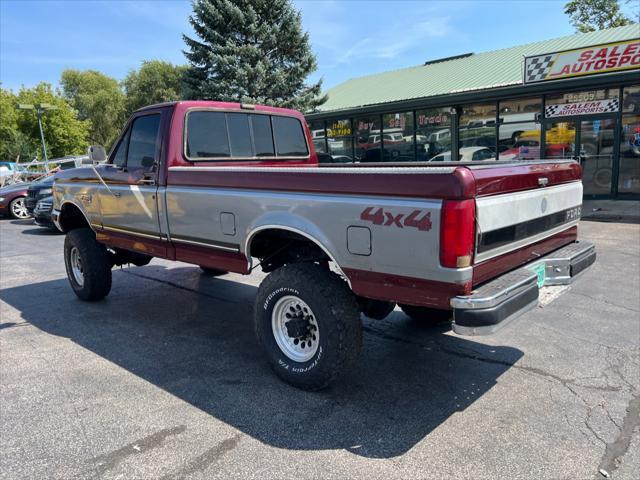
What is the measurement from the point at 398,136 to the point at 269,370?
1505 centimetres

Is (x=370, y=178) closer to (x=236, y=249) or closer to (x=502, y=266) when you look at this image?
(x=502, y=266)

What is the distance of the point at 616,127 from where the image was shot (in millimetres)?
13297

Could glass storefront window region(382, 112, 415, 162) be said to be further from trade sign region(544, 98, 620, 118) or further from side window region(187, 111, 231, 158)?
side window region(187, 111, 231, 158)

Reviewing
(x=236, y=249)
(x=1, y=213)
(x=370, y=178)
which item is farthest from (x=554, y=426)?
(x=1, y=213)

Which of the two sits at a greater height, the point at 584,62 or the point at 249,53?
the point at 249,53

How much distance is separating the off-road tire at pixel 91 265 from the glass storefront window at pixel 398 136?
13400mm

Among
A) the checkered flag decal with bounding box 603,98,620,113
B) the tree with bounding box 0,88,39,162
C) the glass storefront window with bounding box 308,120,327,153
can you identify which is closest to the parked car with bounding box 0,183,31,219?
the glass storefront window with bounding box 308,120,327,153

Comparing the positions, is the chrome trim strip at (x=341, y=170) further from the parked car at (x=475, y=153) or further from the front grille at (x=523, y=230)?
the parked car at (x=475, y=153)

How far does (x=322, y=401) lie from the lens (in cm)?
349

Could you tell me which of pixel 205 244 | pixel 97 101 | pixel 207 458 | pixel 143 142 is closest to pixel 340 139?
pixel 143 142

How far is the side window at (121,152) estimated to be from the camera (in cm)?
523

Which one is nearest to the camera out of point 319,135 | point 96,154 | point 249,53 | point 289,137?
point 96,154

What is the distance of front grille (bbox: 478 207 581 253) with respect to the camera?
2920mm

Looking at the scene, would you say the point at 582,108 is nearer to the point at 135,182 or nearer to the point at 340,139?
the point at 340,139
